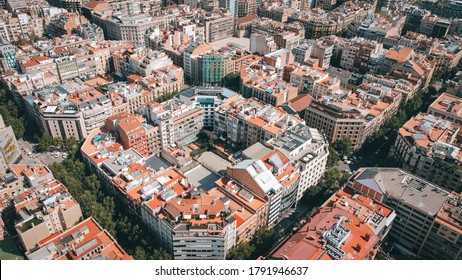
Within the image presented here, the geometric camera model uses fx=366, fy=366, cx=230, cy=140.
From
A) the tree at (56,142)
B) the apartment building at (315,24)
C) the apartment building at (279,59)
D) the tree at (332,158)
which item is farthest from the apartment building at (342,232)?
the apartment building at (315,24)

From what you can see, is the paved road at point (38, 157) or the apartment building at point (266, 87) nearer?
the paved road at point (38, 157)

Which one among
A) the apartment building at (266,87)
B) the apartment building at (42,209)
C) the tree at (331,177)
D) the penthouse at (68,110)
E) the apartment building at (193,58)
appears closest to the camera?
the apartment building at (42,209)

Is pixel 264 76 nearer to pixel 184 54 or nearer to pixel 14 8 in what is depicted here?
pixel 184 54

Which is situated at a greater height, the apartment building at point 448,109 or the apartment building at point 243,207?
the apartment building at point 448,109

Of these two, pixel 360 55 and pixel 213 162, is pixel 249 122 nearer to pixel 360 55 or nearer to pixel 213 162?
pixel 213 162

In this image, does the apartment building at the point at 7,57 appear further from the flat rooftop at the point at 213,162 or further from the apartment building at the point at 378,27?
the apartment building at the point at 378,27

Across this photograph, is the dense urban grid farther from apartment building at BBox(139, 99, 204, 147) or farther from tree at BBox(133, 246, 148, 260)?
apartment building at BBox(139, 99, 204, 147)

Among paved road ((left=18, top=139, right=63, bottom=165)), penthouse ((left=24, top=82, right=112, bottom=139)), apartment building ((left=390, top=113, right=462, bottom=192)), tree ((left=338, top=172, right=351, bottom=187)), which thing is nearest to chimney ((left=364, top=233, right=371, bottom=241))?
tree ((left=338, top=172, right=351, bottom=187))
